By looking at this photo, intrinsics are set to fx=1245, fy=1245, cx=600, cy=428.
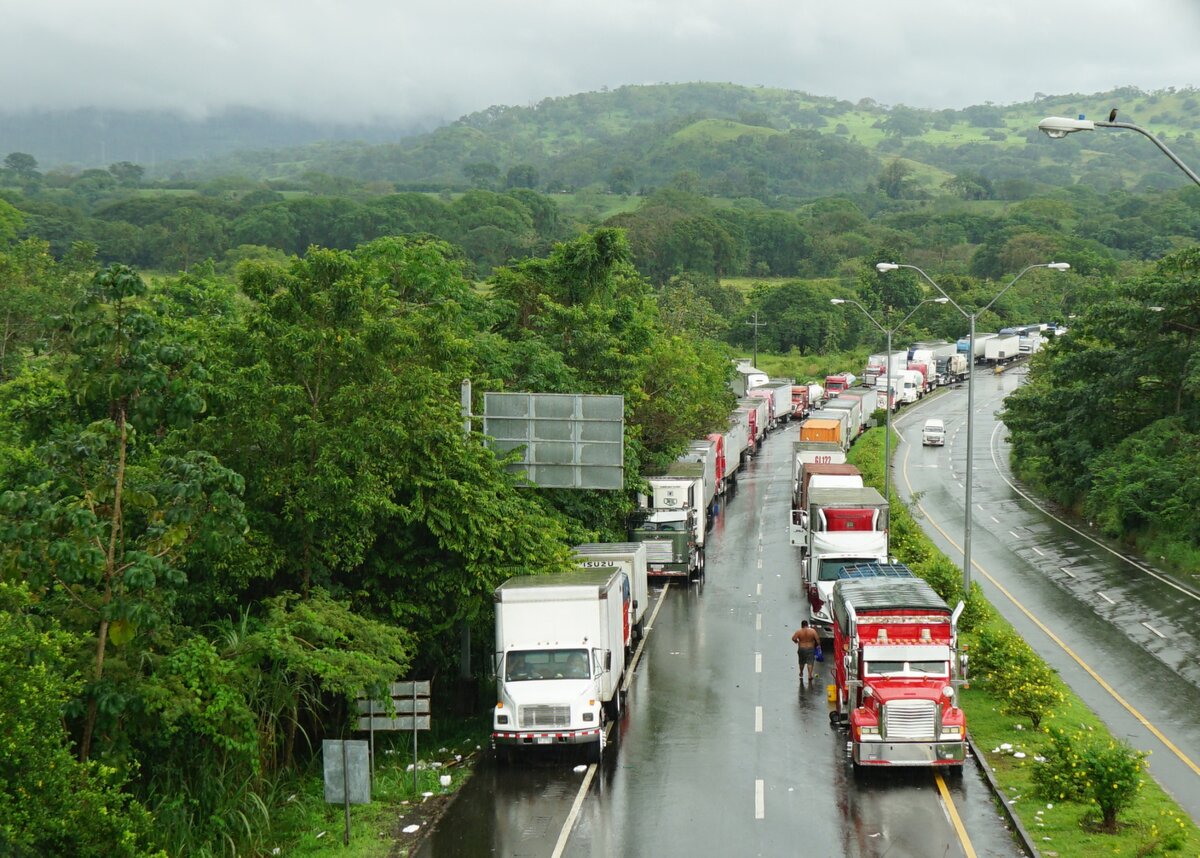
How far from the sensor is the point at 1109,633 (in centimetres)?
3306

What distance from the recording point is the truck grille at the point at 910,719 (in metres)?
20.6

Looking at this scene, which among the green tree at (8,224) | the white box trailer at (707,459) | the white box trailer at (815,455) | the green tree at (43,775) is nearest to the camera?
the green tree at (43,775)

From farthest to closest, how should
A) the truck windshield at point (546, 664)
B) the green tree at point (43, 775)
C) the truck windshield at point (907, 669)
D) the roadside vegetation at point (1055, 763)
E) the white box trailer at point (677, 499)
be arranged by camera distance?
the white box trailer at point (677, 499), the truck windshield at point (546, 664), the truck windshield at point (907, 669), the roadside vegetation at point (1055, 763), the green tree at point (43, 775)

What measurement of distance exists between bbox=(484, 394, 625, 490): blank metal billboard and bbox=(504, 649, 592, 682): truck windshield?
701 centimetres

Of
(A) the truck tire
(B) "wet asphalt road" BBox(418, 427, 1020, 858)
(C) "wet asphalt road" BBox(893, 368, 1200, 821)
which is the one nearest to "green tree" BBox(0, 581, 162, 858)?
(B) "wet asphalt road" BBox(418, 427, 1020, 858)

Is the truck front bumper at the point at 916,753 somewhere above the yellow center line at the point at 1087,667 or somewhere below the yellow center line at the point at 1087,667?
above

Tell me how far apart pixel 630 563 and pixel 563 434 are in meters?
4.53

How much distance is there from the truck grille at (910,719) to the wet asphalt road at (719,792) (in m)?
0.82

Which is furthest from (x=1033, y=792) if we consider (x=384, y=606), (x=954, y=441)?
(x=954, y=441)

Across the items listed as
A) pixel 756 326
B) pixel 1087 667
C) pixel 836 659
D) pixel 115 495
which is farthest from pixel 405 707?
pixel 756 326

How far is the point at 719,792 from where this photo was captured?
2056 centimetres

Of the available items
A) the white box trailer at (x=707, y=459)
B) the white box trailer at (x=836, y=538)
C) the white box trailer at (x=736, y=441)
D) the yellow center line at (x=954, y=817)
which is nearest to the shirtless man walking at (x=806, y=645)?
the white box trailer at (x=836, y=538)

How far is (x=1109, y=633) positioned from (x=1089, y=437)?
22777 millimetres

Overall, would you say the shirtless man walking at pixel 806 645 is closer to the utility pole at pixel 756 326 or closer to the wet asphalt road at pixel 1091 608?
the wet asphalt road at pixel 1091 608
